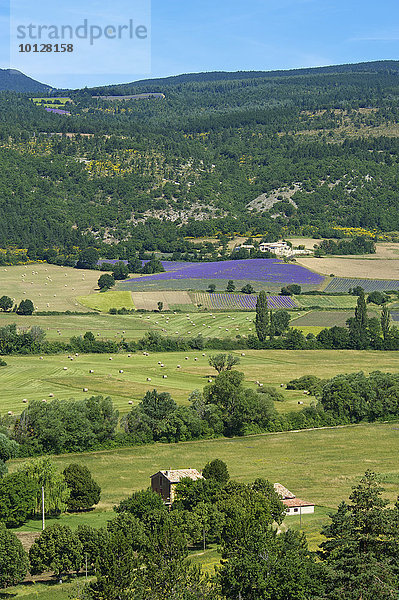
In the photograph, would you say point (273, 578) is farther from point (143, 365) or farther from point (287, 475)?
point (143, 365)

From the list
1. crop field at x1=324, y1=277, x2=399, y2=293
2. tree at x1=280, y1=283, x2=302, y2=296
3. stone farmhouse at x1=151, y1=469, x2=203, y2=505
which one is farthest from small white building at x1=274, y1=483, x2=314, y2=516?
crop field at x1=324, y1=277, x2=399, y2=293

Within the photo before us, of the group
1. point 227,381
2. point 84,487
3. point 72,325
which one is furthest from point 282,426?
point 72,325

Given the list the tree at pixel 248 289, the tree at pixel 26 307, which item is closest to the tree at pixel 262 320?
the tree at pixel 26 307

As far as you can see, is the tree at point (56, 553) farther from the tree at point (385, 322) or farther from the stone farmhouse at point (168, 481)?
the tree at point (385, 322)

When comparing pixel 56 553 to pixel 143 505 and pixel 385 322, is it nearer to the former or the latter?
pixel 143 505

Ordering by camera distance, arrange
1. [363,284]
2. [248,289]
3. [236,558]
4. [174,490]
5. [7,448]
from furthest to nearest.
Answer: [363,284] < [248,289] < [7,448] < [174,490] < [236,558]

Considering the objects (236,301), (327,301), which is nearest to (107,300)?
(236,301)
